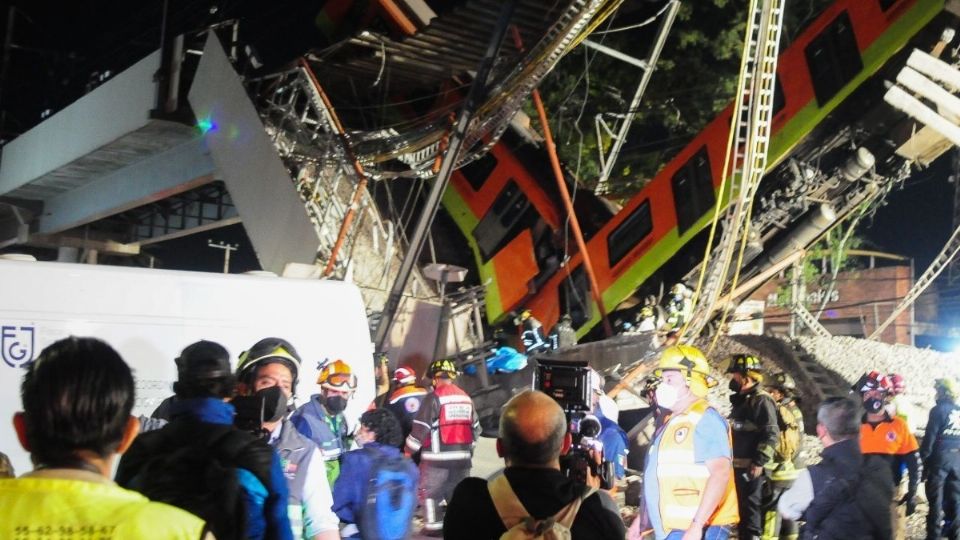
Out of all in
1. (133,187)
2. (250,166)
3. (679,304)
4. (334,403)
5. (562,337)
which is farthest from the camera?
(133,187)

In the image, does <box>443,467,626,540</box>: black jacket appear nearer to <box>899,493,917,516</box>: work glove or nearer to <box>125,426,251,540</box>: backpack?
<box>125,426,251,540</box>: backpack

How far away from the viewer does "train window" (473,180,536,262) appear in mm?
18156

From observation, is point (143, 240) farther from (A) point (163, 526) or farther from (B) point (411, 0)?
(A) point (163, 526)

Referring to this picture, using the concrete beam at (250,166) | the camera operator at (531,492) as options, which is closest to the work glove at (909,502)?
the concrete beam at (250,166)

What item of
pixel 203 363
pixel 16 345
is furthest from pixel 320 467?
pixel 16 345

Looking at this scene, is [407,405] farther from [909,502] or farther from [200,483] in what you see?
[200,483]

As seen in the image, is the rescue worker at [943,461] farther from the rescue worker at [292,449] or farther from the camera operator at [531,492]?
the camera operator at [531,492]

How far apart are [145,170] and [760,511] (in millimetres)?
13168

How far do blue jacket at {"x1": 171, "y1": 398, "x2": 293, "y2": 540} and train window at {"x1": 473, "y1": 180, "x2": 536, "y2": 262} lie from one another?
Result: 1486 cm

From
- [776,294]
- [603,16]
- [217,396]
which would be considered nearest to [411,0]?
[603,16]

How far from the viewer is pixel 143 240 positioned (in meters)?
22.1

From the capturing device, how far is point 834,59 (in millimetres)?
14273

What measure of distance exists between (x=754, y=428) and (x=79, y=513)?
774cm

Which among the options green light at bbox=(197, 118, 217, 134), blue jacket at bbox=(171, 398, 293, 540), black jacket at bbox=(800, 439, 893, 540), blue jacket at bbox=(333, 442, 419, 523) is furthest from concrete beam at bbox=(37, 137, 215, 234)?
blue jacket at bbox=(171, 398, 293, 540)
